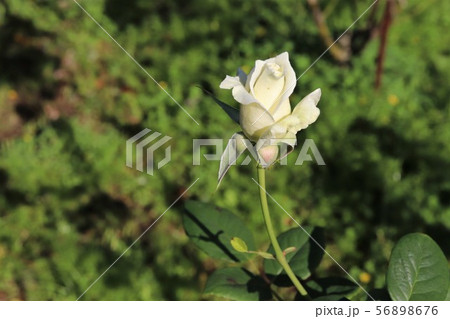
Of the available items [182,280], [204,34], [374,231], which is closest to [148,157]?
[182,280]

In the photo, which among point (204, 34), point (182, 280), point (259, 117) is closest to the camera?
point (259, 117)

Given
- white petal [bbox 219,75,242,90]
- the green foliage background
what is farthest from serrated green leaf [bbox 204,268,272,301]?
the green foliage background

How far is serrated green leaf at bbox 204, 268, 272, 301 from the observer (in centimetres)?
67

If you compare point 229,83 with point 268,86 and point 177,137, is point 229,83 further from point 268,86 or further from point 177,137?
point 177,137

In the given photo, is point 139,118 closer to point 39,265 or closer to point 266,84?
point 39,265

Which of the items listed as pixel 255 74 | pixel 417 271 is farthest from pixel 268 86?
pixel 417 271

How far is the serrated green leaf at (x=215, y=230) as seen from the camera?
0.72 m

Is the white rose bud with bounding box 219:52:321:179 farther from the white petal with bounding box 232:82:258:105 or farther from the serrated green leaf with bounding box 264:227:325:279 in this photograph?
the serrated green leaf with bounding box 264:227:325:279

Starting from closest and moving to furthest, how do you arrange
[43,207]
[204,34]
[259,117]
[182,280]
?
[259,117]
[182,280]
[43,207]
[204,34]

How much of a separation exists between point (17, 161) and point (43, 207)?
6.9 inches

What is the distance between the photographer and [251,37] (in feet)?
6.36

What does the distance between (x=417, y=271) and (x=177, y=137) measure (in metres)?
1.20

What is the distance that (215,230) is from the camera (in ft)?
2.45

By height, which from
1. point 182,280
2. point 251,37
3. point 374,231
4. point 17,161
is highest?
point 251,37
